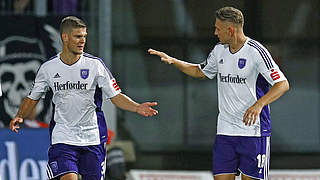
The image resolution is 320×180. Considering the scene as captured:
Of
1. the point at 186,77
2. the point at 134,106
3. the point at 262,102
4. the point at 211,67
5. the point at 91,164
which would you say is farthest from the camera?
the point at 186,77

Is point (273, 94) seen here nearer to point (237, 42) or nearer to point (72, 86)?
point (237, 42)

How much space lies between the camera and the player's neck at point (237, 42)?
314 inches

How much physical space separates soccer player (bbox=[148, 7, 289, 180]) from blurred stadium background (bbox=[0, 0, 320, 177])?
3.96 m

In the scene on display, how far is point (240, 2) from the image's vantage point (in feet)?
39.4

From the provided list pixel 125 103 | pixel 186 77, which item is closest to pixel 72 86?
pixel 125 103

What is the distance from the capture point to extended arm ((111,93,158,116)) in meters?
7.67

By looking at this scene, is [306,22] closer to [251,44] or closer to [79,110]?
[251,44]

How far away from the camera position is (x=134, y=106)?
781 centimetres

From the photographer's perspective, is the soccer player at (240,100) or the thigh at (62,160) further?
the soccer player at (240,100)

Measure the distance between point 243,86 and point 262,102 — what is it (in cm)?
35

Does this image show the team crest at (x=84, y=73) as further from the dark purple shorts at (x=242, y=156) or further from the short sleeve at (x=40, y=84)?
the dark purple shorts at (x=242, y=156)

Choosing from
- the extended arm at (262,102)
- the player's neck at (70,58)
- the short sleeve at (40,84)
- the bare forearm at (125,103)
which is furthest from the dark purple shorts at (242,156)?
the short sleeve at (40,84)

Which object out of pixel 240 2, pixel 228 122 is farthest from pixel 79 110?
pixel 240 2

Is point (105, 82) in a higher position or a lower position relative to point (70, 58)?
lower
